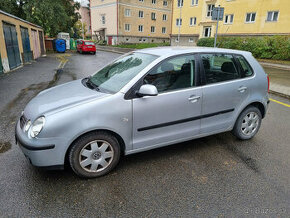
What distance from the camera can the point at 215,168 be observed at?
3250mm

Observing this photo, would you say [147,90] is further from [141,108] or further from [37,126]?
[37,126]

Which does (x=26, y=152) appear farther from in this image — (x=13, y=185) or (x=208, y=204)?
(x=208, y=204)

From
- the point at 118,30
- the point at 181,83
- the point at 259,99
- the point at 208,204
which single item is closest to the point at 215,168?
the point at 208,204

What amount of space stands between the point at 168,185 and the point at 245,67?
2494 mm

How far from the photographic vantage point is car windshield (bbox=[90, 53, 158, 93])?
3135mm

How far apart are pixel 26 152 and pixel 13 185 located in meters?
0.50

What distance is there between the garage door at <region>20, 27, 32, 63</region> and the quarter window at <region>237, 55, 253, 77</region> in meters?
14.7

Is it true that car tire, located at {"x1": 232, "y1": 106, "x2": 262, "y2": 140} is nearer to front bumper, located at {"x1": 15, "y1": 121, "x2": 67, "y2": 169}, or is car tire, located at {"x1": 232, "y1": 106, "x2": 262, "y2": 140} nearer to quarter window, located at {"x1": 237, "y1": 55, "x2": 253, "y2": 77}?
quarter window, located at {"x1": 237, "y1": 55, "x2": 253, "y2": 77}

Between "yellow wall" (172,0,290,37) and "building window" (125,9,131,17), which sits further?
"building window" (125,9,131,17)

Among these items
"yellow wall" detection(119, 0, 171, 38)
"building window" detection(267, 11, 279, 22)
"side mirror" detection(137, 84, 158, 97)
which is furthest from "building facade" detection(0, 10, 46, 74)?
"yellow wall" detection(119, 0, 171, 38)

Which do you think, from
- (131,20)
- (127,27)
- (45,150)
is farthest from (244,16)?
(45,150)

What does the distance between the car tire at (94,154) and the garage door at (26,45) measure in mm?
14438

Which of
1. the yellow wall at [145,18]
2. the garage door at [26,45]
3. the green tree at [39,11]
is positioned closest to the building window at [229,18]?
the green tree at [39,11]

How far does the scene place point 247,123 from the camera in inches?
160
